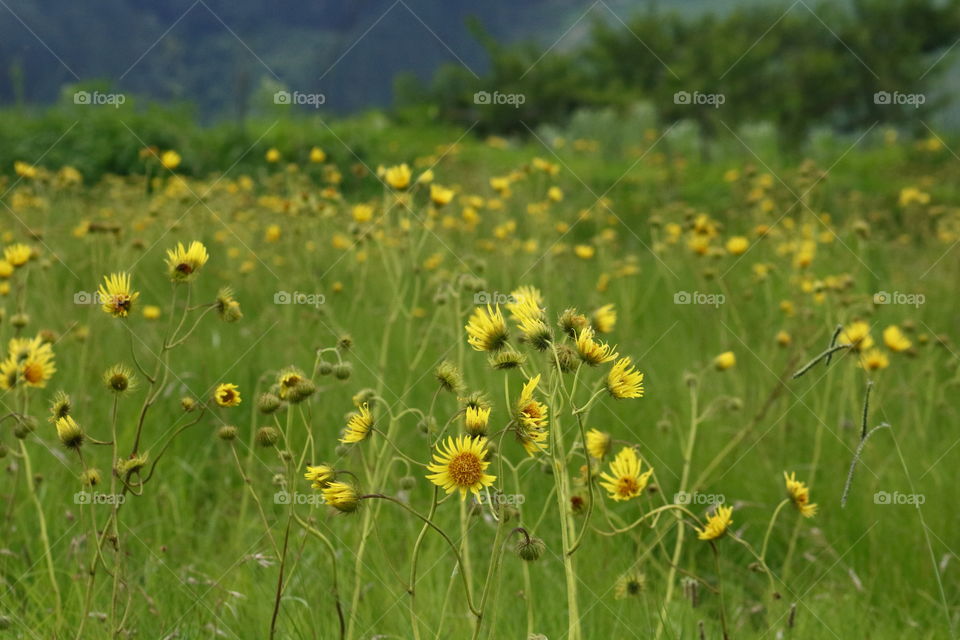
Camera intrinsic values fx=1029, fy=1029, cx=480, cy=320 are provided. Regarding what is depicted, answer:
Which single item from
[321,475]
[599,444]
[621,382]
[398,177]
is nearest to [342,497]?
[321,475]

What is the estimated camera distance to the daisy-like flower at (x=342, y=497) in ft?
4.15

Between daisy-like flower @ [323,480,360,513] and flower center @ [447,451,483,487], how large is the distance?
126mm

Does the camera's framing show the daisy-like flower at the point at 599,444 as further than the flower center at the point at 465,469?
Yes

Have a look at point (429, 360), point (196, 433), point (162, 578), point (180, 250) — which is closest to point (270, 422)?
point (196, 433)

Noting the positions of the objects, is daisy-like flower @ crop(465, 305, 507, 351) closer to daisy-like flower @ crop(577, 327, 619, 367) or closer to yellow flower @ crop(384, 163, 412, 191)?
daisy-like flower @ crop(577, 327, 619, 367)

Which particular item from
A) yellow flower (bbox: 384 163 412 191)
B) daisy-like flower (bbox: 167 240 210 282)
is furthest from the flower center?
yellow flower (bbox: 384 163 412 191)

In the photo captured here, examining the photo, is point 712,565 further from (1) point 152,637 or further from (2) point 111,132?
(2) point 111,132

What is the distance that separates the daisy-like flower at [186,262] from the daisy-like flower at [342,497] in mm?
438

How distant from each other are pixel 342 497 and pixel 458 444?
16 centimetres

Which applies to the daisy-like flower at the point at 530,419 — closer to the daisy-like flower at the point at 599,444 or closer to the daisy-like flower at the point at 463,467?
the daisy-like flower at the point at 463,467

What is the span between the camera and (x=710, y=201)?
8.61 metres

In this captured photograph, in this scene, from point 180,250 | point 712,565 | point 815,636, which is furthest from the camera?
point 712,565

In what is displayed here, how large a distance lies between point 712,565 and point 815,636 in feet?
2.28

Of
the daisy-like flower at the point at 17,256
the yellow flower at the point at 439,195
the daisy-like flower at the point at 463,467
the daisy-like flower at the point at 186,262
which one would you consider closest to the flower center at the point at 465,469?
the daisy-like flower at the point at 463,467
